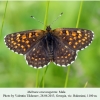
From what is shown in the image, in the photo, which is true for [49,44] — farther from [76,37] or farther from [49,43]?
[76,37]

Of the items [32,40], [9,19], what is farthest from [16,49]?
[9,19]

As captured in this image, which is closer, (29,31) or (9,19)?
(29,31)

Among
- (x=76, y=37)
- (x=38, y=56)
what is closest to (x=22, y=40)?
(x=38, y=56)

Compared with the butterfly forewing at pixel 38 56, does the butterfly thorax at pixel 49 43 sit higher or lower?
higher

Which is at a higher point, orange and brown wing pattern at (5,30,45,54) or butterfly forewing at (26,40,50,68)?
orange and brown wing pattern at (5,30,45,54)
